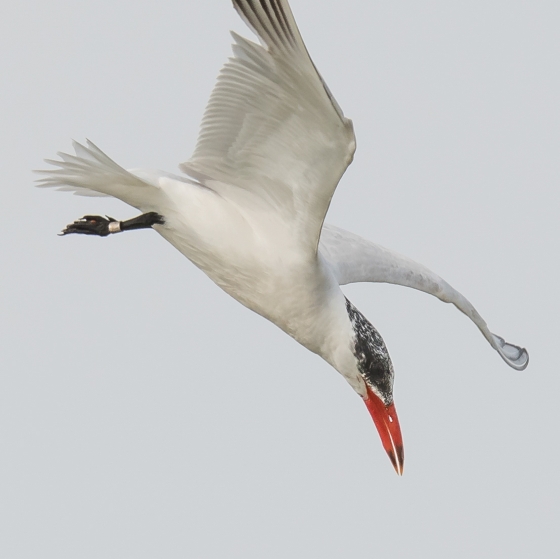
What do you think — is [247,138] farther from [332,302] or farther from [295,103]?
[332,302]

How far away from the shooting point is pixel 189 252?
6285 mm

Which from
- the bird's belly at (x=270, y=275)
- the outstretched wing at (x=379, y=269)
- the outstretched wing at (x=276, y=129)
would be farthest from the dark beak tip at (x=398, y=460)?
the outstretched wing at (x=276, y=129)

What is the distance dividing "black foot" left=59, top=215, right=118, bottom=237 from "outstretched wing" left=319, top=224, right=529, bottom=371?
1.27 meters

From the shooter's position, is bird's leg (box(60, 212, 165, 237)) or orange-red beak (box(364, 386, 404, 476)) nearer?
bird's leg (box(60, 212, 165, 237))

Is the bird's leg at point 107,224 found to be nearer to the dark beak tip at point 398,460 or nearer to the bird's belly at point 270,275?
the bird's belly at point 270,275

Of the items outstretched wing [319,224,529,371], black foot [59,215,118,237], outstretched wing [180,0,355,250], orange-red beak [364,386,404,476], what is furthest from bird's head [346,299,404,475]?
black foot [59,215,118,237]

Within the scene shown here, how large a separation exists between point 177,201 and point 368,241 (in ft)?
5.91

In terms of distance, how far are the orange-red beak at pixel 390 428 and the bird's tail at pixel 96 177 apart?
5.63 feet

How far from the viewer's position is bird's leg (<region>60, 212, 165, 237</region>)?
6234 millimetres

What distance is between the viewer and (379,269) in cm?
716

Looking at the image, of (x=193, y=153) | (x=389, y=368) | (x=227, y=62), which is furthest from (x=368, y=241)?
(x=227, y=62)

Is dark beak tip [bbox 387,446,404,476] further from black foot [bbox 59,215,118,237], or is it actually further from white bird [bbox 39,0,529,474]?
black foot [bbox 59,215,118,237]

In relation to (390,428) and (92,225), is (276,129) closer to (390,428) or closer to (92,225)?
(92,225)

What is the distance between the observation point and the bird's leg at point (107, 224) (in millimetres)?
6234
